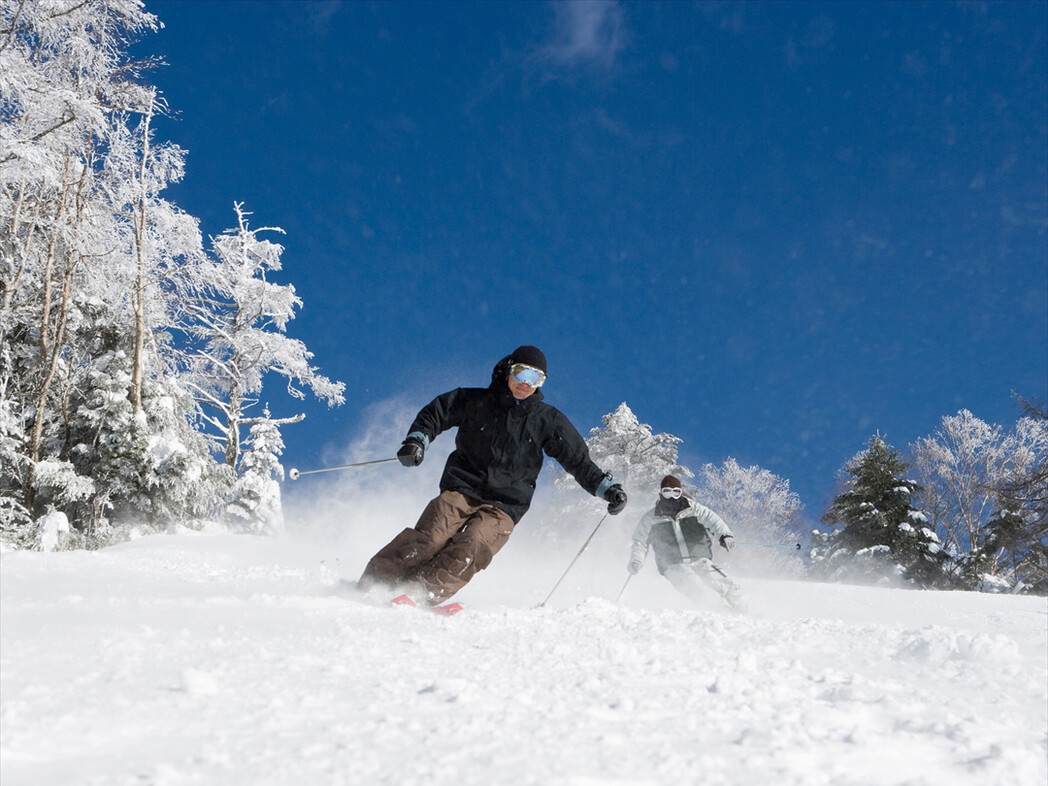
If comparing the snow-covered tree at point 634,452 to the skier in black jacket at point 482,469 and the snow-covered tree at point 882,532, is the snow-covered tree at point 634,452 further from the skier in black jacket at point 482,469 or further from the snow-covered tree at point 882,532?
the skier in black jacket at point 482,469

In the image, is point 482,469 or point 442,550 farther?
point 482,469

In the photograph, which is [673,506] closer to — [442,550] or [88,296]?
[442,550]

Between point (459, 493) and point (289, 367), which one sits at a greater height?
point (289, 367)

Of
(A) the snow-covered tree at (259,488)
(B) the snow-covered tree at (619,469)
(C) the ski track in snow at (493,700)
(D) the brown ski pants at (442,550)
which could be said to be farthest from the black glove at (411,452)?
(B) the snow-covered tree at (619,469)

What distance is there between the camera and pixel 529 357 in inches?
207

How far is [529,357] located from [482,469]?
0.95 meters

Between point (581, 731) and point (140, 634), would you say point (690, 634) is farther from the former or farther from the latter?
point (140, 634)

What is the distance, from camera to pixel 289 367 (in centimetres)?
1944

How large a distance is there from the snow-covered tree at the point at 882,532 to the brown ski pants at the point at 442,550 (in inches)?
708

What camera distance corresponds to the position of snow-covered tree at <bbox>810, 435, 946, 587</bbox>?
19359mm

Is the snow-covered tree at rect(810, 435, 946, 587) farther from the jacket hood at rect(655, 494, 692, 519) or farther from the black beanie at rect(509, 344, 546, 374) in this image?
→ the black beanie at rect(509, 344, 546, 374)

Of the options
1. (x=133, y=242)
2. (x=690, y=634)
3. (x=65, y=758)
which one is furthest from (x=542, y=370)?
(x=133, y=242)

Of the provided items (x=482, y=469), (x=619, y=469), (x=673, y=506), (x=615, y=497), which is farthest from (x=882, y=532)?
(x=482, y=469)

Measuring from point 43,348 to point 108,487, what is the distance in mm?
2836
